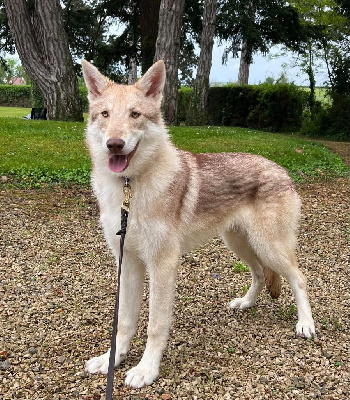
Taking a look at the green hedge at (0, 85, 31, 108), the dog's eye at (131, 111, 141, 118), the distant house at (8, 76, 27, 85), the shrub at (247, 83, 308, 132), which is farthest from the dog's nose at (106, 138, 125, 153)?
the distant house at (8, 76, 27, 85)

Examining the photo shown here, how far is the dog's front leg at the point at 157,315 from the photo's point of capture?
3.46 meters

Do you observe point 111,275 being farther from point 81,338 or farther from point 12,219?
point 12,219

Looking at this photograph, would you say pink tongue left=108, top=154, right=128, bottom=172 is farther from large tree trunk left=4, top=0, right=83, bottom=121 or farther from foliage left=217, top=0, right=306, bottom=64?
foliage left=217, top=0, right=306, bottom=64

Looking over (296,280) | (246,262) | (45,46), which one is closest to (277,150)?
(45,46)

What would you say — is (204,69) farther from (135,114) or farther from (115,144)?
(115,144)

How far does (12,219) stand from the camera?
7012 millimetres

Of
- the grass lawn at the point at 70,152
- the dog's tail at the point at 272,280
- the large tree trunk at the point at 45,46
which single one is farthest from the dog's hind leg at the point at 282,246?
the large tree trunk at the point at 45,46

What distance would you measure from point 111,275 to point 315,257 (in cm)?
276

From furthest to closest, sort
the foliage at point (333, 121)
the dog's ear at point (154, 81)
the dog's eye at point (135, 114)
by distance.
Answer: the foliage at point (333, 121) < the dog's ear at point (154, 81) < the dog's eye at point (135, 114)

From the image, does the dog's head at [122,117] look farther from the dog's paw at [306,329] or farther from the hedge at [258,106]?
the hedge at [258,106]

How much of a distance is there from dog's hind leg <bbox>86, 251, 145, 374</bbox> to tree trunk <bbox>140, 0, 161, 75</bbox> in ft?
49.0

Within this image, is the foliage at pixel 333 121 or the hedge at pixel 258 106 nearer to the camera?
the foliage at pixel 333 121

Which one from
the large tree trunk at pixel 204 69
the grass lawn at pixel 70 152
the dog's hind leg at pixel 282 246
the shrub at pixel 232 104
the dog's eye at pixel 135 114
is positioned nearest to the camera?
the dog's eye at pixel 135 114

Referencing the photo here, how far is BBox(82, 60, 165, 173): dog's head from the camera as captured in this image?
312 cm
